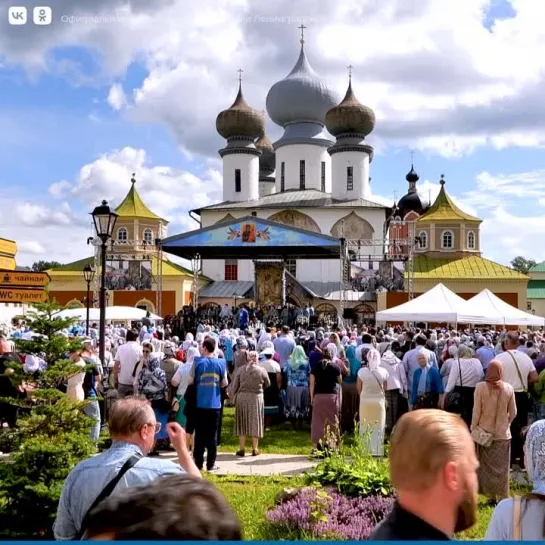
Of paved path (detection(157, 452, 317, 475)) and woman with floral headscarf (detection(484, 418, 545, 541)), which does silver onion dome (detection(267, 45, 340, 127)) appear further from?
woman with floral headscarf (detection(484, 418, 545, 541))

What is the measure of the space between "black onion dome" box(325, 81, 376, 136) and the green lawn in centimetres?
4718

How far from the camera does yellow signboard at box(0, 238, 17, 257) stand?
1025 inches

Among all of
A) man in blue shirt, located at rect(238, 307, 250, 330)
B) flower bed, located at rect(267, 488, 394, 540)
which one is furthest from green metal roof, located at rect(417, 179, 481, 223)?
flower bed, located at rect(267, 488, 394, 540)

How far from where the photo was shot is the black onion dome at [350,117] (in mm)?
53000

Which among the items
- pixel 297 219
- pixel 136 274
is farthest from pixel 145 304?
pixel 297 219

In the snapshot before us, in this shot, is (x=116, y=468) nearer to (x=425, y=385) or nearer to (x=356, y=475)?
(x=356, y=475)

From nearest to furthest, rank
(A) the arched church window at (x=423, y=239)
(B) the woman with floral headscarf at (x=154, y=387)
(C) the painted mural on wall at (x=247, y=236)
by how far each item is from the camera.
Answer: (B) the woman with floral headscarf at (x=154, y=387) → (C) the painted mural on wall at (x=247, y=236) → (A) the arched church window at (x=423, y=239)

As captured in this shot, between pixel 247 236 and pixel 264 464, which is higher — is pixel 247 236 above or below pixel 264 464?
above

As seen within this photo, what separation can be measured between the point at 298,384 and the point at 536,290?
5204 centimetres

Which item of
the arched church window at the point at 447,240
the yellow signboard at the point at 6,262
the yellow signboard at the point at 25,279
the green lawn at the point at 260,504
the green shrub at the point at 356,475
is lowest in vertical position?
the green lawn at the point at 260,504

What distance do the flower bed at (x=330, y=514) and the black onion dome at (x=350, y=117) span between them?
4878 centimetres

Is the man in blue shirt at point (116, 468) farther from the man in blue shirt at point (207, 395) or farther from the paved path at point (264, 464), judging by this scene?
the paved path at point (264, 464)

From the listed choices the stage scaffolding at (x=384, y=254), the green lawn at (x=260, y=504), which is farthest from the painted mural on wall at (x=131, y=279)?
the green lawn at (x=260, y=504)

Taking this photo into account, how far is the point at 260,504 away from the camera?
7.18 m
